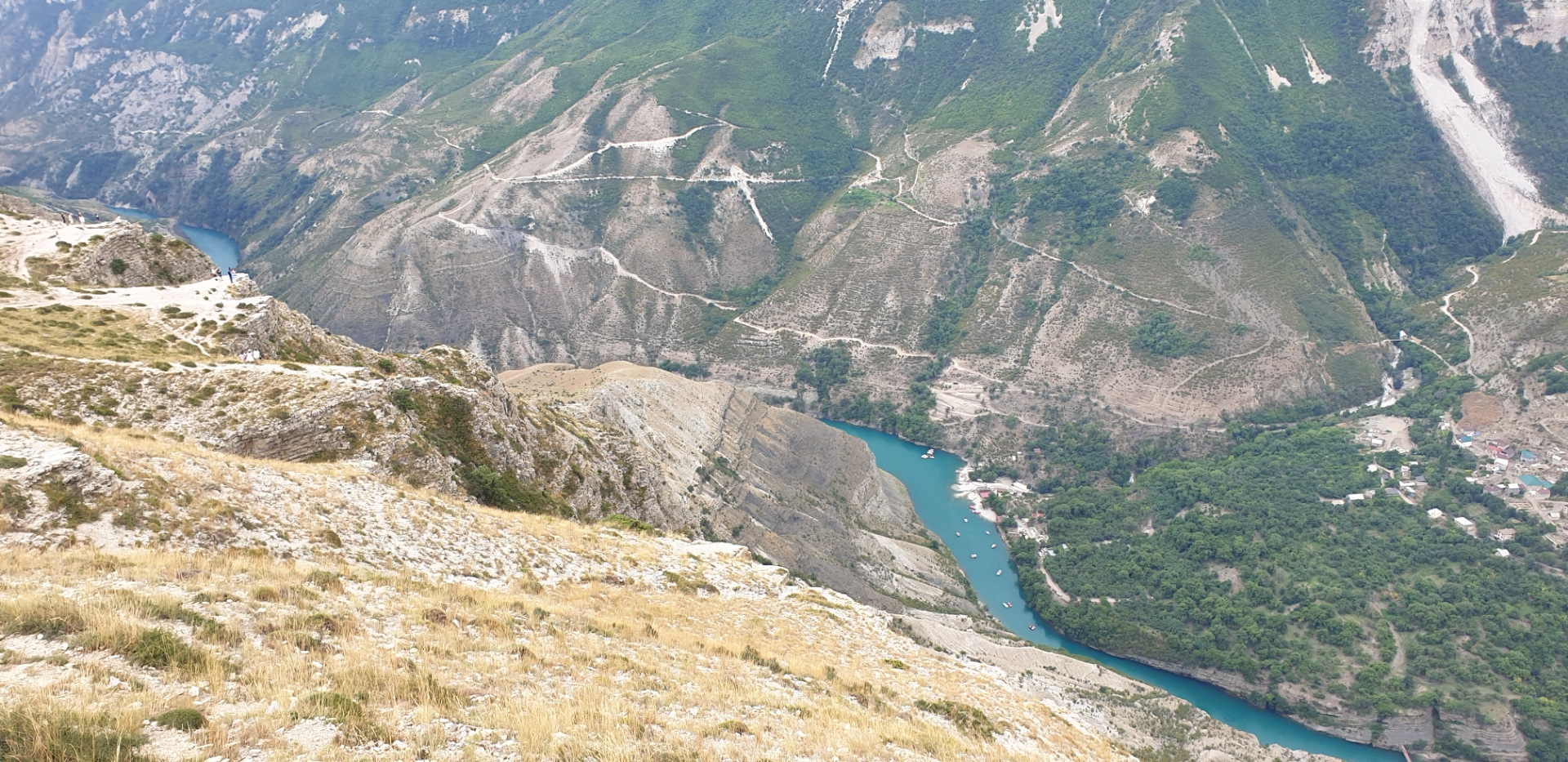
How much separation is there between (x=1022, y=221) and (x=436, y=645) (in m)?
150

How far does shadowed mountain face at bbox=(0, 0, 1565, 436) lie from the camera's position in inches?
5128

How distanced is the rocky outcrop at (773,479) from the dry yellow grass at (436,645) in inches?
1428

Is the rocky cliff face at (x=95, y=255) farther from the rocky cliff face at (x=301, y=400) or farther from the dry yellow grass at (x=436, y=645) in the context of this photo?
the dry yellow grass at (x=436, y=645)

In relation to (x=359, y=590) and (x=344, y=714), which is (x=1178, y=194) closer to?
(x=359, y=590)

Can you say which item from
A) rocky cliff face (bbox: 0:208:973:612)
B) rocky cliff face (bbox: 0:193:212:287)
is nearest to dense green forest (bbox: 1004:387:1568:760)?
rocky cliff face (bbox: 0:208:973:612)

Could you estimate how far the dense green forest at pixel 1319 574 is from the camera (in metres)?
76.9

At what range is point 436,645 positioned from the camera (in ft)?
55.4

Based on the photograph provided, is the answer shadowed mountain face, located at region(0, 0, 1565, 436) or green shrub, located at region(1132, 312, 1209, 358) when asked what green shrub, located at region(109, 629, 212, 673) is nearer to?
shadowed mountain face, located at region(0, 0, 1565, 436)

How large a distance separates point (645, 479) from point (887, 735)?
33441 millimetres

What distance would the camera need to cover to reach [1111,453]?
120m

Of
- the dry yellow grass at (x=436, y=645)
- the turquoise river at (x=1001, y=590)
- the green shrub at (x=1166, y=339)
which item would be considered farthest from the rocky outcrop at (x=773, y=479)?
the green shrub at (x=1166, y=339)

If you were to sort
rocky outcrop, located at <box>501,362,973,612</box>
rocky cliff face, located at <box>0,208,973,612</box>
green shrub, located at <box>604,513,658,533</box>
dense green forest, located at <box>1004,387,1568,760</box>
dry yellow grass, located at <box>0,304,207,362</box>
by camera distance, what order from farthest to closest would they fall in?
dense green forest, located at <box>1004,387,1568,760</box> → rocky outcrop, located at <box>501,362,973,612</box> → green shrub, located at <box>604,513,658,533</box> → dry yellow grass, located at <box>0,304,207,362</box> → rocky cliff face, located at <box>0,208,973,612</box>

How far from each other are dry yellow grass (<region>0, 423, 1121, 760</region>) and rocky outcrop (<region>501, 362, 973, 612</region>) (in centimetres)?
3627

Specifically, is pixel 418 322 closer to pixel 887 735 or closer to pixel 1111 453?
pixel 1111 453
